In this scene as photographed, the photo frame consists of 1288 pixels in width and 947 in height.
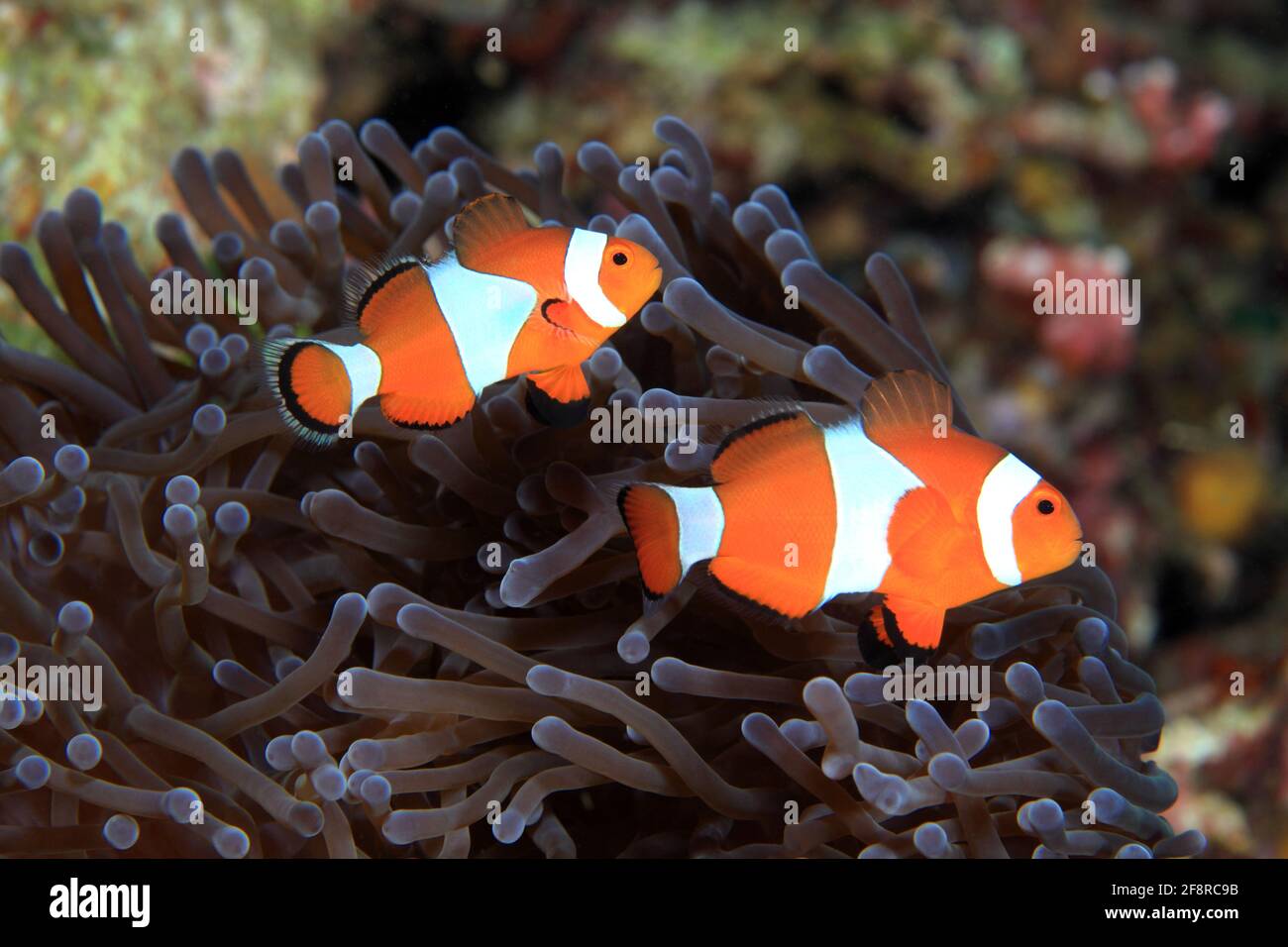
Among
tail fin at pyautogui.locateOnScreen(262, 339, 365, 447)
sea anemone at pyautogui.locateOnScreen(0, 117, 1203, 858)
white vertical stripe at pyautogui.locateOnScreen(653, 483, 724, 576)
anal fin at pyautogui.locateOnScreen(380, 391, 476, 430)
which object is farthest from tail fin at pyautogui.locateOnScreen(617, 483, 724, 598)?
tail fin at pyautogui.locateOnScreen(262, 339, 365, 447)

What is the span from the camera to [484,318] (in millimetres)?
1235

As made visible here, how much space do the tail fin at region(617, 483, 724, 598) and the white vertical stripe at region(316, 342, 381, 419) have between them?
13.1 inches

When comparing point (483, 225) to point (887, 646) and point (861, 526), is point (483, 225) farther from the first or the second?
point (887, 646)

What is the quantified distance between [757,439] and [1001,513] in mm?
280

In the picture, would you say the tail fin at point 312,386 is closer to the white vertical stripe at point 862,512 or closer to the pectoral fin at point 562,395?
the pectoral fin at point 562,395

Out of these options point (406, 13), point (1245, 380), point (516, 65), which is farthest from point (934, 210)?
point (406, 13)

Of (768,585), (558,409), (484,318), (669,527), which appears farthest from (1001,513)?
(484,318)

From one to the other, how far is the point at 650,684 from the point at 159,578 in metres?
0.68

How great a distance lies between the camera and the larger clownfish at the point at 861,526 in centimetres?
116

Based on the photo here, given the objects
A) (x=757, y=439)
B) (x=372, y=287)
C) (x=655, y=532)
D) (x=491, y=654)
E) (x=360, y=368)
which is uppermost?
(x=372, y=287)

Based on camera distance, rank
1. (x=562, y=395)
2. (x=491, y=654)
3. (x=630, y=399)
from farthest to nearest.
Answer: (x=630, y=399)
(x=491, y=654)
(x=562, y=395)

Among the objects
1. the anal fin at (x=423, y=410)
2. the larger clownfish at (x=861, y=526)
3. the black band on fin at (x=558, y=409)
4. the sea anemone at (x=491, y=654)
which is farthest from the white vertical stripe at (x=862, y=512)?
the anal fin at (x=423, y=410)

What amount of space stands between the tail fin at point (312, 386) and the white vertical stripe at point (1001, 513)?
734 mm

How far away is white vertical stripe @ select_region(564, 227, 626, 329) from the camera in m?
1.22
